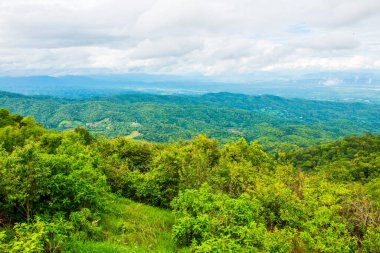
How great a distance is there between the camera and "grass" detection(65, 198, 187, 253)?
10.2 meters

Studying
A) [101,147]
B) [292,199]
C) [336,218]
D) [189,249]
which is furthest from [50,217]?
[101,147]

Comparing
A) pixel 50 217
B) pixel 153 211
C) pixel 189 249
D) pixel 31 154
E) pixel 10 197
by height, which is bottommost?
pixel 153 211

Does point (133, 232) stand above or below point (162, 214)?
above

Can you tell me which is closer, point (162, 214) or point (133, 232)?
point (133, 232)

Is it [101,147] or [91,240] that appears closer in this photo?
[91,240]

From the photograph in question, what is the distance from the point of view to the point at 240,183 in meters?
18.8

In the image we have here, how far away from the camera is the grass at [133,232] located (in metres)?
10.2

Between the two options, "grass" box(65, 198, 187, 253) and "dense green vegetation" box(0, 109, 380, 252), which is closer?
"dense green vegetation" box(0, 109, 380, 252)

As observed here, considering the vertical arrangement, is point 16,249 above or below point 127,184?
above

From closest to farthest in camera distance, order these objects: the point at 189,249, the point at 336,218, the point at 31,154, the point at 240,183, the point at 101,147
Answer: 1. the point at 31,154
2. the point at 189,249
3. the point at 336,218
4. the point at 240,183
5. the point at 101,147

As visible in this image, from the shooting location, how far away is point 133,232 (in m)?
12.9

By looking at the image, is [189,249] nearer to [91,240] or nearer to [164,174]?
[91,240]

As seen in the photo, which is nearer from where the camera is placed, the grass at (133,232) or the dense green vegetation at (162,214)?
the dense green vegetation at (162,214)

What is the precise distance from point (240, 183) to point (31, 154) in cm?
1280
